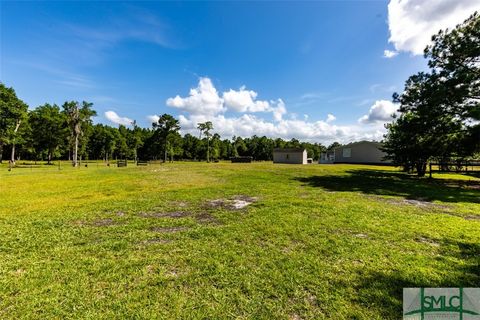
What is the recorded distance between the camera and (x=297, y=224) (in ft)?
20.4

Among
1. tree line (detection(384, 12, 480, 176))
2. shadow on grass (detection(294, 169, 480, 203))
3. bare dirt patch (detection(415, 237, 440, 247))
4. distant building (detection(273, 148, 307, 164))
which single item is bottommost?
bare dirt patch (detection(415, 237, 440, 247))

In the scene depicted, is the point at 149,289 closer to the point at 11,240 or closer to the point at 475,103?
the point at 11,240

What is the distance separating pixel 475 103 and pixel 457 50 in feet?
12.2

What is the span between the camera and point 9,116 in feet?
130

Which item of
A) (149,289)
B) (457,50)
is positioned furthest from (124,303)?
(457,50)

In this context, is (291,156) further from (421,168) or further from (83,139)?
(83,139)

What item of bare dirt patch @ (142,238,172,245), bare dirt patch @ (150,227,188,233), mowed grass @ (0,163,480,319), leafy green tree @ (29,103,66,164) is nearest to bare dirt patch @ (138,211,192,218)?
mowed grass @ (0,163,480,319)

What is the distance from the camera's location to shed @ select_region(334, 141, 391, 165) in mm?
45894

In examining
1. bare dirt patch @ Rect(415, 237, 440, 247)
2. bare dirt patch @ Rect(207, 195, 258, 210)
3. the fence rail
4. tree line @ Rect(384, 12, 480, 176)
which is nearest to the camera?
bare dirt patch @ Rect(415, 237, 440, 247)

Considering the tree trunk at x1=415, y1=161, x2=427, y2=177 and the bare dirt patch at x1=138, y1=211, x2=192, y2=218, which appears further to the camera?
the tree trunk at x1=415, y1=161, x2=427, y2=177

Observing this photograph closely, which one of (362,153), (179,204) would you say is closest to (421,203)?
(179,204)

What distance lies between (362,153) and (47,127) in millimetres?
68997

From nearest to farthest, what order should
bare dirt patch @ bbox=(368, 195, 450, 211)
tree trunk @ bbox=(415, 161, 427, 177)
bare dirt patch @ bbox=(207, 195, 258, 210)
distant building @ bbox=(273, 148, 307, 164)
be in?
bare dirt patch @ bbox=(207, 195, 258, 210), bare dirt patch @ bbox=(368, 195, 450, 211), tree trunk @ bbox=(415, 161, 427, 177), distant building @ bbox=(273, 148, 307, 164)

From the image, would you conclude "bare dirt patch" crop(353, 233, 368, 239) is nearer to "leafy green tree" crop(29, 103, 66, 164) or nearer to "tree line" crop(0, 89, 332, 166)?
"tree line" crop(0, 89, 332, 166)
